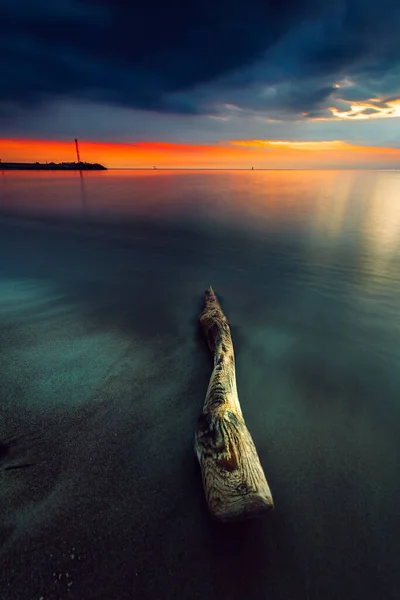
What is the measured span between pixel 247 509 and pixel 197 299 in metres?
6.91

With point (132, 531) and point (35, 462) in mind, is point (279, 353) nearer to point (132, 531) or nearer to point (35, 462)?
point (132, 531)

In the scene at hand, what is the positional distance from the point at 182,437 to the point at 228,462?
4.13 feet

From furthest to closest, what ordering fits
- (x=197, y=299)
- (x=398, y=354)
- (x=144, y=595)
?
(x=197, y=299)
(x=398, y=354)
(x=144, y=595)

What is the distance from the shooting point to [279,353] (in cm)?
648

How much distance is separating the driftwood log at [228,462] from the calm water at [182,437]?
460 millimetres

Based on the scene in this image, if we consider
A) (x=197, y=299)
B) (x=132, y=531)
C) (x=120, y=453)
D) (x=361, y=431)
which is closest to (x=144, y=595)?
(x=132, y=531)

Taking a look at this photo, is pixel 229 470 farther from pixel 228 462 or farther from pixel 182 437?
pixel 182 437

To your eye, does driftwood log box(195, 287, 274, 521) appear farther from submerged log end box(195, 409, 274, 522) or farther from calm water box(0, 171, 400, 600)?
calm water box(0, 171, 400, 600)

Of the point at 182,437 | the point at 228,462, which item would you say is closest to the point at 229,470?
the point at 228,462

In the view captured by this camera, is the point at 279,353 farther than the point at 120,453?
Yes

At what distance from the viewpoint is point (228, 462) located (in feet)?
10.3

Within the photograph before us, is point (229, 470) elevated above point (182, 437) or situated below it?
above

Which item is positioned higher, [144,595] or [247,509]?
[247,509]

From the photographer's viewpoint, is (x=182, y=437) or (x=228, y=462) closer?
(x=228, y=462)
